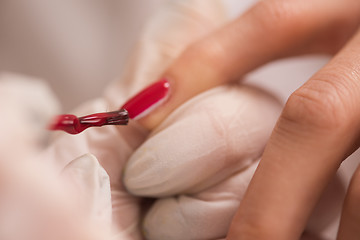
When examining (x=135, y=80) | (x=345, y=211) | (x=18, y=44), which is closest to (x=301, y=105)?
(x=345, y=211)

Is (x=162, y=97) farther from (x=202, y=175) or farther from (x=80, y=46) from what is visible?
(x=80, y=46)

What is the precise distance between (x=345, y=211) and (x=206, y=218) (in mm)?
123

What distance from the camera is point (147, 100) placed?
1.39ft

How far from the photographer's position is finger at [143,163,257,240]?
37cm

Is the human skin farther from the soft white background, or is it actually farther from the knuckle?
the soft white background

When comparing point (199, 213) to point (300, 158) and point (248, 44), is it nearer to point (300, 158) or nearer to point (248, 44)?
point (300, 158)

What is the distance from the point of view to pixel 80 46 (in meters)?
0.71

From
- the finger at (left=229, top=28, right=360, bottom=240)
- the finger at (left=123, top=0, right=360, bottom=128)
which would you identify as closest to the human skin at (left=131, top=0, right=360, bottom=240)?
the finger at (left=229, top=28, right=360, bottom=240)

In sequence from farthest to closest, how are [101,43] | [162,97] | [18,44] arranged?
[101,43]
[18,44]
[162,97]

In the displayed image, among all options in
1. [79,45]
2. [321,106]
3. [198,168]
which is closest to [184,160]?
[198,168]

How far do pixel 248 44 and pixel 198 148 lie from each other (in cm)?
18

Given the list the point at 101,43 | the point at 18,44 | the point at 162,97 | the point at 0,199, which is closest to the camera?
the point at 0,199

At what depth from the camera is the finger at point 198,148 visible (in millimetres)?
359

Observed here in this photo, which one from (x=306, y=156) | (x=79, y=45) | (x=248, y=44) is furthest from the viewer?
(x=79, y=45)
